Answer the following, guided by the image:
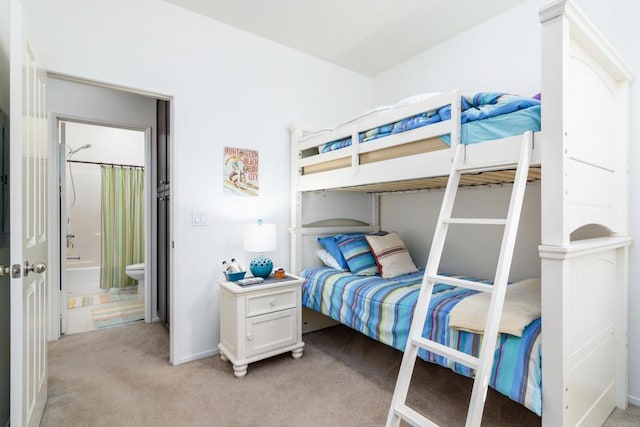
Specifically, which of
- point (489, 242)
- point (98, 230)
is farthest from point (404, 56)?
point (98, 230)

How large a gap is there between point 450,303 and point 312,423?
38.0 inches

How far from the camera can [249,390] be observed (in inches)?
81.5

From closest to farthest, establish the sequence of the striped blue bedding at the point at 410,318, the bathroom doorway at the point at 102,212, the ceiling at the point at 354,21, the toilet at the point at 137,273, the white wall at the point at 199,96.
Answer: the striped blue bedding at the point at 410,318
the white wall at the point at 199,96
the ceiling at the point at 354,21
the toilet at the point at 137,273
the bathroom doorway at the point at 102,212

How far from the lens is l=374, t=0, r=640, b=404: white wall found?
75.3 inches

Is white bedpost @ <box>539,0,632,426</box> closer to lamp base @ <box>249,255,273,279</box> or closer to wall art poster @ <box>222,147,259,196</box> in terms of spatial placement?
lamp base @ <box>249,255,273,279</box>

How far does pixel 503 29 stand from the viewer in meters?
2.50

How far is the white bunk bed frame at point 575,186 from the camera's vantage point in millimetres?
1312

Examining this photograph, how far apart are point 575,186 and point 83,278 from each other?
5675 mm

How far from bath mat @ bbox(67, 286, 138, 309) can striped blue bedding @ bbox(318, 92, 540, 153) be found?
13.6ft

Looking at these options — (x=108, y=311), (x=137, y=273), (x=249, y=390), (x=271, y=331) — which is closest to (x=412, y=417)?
(x=249, y=390)

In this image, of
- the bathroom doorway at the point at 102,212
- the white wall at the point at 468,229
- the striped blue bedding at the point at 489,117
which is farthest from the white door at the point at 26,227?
the bathroom doorway at the point at 102,212

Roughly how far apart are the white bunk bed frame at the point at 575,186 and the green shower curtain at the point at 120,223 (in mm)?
4059

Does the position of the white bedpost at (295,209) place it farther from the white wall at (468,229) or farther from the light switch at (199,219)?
the white wall at (468,229)

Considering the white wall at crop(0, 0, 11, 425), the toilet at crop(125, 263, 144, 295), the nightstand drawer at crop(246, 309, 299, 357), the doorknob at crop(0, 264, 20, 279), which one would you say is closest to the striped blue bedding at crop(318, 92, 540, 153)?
the nightstand drawer at crop(246, 309, 299, 357)
